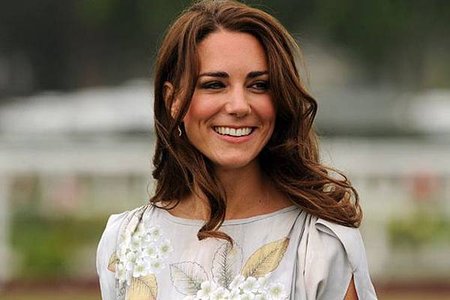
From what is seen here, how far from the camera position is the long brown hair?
264 cm

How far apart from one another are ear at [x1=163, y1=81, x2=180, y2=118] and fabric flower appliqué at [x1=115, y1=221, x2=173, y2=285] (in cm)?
26

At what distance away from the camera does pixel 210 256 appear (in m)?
2.72

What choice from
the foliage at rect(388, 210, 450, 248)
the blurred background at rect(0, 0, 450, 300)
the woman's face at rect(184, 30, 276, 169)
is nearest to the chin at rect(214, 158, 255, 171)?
the woman's face at rect(184, 30, 276, 169)

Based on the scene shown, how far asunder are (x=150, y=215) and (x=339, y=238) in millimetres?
420

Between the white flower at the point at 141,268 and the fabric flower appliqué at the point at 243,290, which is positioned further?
the white flower at the point at 141,268

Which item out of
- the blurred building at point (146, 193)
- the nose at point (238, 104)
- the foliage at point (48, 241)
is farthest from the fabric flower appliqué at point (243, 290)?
the foliage at point (48, 241)

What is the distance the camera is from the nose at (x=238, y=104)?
102 inches

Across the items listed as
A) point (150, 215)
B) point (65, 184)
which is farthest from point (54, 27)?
point (150, 215)

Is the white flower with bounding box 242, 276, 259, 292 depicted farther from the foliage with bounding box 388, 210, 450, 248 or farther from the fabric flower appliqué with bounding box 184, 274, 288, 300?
the foliage with bounding box 388, 210, 450, 248

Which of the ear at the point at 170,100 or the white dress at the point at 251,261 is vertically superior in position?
the ear at the point at 170,100

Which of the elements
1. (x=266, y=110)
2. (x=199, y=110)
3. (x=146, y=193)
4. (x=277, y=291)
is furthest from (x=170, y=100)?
(x=146, y=193)

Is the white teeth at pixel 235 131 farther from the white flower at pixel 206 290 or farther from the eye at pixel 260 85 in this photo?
the white flower at pixel 206 290

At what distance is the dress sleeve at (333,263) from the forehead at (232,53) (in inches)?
13.0

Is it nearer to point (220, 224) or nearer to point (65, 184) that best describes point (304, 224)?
point (220, 224)
